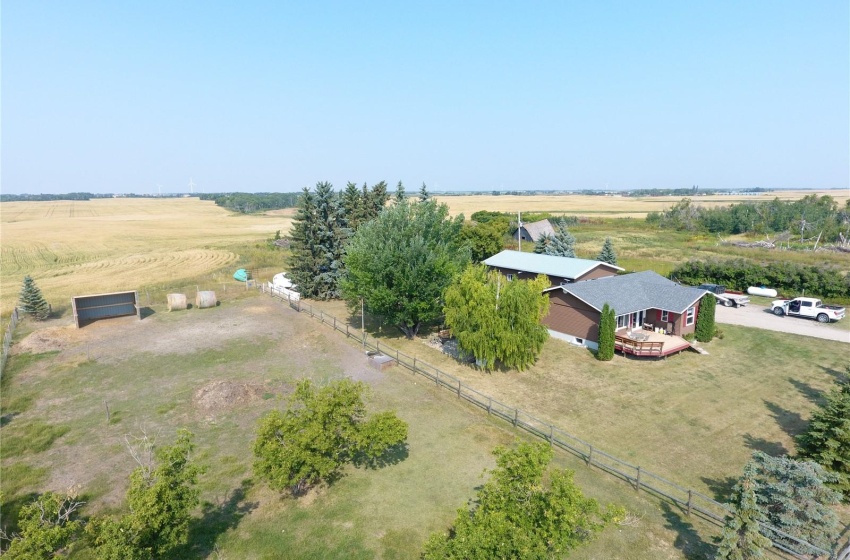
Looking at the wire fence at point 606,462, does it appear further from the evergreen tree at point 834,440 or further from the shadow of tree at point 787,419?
the shadow of tree at point 787,419

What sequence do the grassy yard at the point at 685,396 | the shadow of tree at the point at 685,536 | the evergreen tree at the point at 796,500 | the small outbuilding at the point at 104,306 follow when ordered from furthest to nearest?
the small outbuilding at the point at 104,306 < the grassy yard at the point at 685,396 < the shadow of tree at the point at 685,536 < the evergreen tree at the point at 796,500

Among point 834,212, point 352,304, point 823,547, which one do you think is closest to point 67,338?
point 352,304

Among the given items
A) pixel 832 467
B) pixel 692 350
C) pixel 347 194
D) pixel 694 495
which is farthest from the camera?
pixel 347 194

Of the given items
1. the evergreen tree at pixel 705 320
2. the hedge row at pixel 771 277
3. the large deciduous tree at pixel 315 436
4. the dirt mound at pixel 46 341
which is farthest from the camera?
the hedge row at pixel 771 277

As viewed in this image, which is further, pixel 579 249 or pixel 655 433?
pixel 579 249

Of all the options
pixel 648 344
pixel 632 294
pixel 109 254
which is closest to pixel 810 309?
pixel 632 294

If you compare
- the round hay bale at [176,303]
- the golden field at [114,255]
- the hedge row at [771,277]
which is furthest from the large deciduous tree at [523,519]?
the golden field at [114,255]

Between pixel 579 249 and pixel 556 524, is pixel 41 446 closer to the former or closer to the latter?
pixel 556 524

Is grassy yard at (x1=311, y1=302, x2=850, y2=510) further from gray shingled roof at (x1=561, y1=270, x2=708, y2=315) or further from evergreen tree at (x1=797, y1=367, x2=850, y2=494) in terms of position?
gray shingled roof at (x1=561, y1=270, x2=708, y2=315)

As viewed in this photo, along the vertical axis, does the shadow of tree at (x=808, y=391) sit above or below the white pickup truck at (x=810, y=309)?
below
